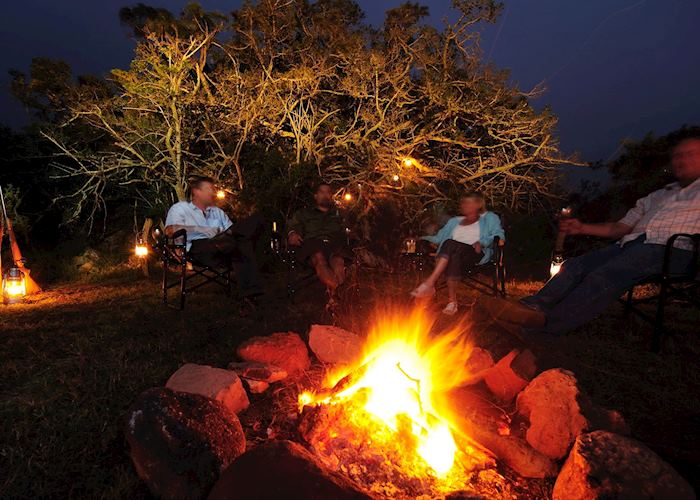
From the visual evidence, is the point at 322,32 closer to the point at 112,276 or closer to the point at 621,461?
the point at 112,276

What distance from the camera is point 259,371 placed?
7.75 ft

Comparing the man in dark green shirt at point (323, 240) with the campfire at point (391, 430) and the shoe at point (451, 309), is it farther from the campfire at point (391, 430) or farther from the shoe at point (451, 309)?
the campfire at point (391, 430)

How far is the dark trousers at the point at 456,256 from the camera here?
3973 millimetres

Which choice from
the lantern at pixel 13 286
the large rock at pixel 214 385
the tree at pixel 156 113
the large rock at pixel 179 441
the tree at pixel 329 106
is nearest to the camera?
the large rock at pixel 179 441

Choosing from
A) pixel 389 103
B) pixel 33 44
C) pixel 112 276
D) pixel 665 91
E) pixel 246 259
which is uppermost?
pixel 33 44

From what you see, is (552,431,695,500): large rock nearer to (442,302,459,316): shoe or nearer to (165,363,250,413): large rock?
(165,363,250,413): large rock

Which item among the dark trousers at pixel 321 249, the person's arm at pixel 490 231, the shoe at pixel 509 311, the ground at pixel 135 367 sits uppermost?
the person's arm at pixel 490 231

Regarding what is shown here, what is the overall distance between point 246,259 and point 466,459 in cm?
283

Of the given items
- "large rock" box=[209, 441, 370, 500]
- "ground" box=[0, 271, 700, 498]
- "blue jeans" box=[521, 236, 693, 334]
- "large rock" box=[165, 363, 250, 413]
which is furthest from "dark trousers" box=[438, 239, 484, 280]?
"large rock" box=[209, 441, 370, 500]

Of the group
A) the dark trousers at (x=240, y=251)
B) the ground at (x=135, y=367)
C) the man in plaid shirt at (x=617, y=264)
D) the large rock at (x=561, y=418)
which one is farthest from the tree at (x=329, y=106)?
the large rock at (x=561, y=418)

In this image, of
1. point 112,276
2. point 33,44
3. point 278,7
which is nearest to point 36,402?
point 112,276

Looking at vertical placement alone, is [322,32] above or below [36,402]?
above

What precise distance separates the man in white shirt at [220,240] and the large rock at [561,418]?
2.73 meters

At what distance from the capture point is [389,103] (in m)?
6.55
